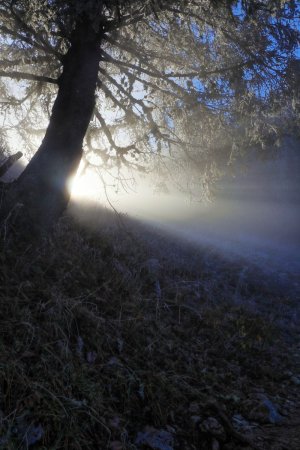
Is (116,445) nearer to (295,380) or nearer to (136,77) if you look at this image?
(295,380)

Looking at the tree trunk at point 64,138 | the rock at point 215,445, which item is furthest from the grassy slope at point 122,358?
the tree trunk at point 64,138

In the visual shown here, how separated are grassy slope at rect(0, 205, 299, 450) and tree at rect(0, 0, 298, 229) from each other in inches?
53.3

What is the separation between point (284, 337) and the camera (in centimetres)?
724

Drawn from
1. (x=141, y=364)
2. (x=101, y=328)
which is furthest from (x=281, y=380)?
(x=101, y=328)

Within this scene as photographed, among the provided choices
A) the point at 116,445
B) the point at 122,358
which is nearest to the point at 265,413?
the point at 122,358

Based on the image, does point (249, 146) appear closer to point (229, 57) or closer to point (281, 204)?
point (229, 57)

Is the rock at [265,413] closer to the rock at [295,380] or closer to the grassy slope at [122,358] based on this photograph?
the grassy slope at [122,358]

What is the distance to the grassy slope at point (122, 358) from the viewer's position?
317cm

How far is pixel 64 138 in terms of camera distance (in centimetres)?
627

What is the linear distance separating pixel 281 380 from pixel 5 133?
26.6 ft

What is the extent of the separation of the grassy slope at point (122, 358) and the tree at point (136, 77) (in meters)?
1.35

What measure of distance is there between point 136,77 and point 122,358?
16.6 feet

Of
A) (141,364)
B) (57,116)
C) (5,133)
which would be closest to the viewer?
(141,364)

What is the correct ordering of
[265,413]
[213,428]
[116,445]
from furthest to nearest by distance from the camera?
[265,413] < [213,428] < [116,445]
